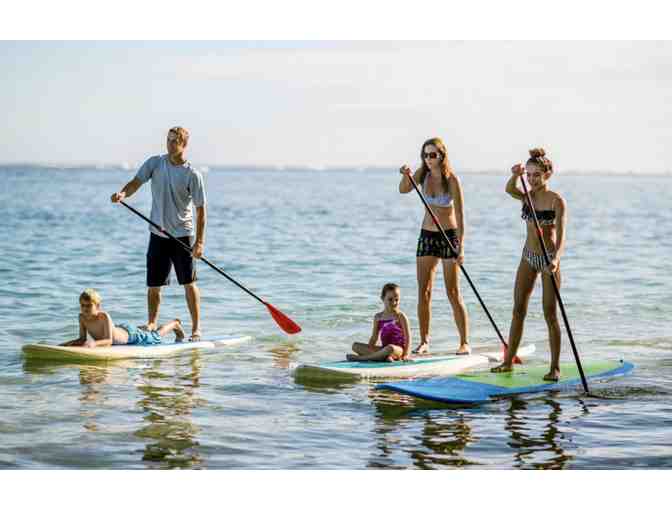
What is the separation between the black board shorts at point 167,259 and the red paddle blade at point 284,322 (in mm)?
937

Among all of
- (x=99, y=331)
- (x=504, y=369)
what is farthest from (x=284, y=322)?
(x=504, y=369)

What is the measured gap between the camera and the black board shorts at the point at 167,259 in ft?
30.1

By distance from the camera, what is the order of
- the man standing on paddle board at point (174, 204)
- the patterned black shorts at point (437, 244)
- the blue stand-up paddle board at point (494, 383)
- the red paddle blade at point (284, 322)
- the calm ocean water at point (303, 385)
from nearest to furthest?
the calm ocean water at point (303, 385) < the blue stand-up paddle board at point (494, 383) < the patterned black shorts at point (437, 244) < the man standing on paddle board at point (174, 204) < the red paddle blade at point (284, 322)

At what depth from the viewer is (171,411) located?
23.8ft

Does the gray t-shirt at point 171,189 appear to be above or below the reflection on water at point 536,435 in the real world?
above

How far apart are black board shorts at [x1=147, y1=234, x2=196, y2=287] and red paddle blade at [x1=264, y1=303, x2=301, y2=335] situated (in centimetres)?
94

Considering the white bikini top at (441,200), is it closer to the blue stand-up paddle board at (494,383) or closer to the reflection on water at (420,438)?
the blue stand-up paddle board at (494,383)

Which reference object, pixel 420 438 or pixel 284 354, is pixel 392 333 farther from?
pixel 420 438

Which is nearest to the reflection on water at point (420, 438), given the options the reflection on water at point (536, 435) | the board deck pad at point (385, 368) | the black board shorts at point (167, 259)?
the reflection on water at point (536, 435)

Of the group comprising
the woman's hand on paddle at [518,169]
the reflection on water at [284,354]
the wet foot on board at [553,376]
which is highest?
the woman's hand on paddle at [518,169]

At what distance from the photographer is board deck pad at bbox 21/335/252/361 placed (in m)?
8.68

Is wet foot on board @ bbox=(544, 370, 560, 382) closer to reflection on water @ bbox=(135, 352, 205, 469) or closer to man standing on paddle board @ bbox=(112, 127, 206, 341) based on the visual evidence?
reflection on water @ bbox=(135, 352, 205, 469)

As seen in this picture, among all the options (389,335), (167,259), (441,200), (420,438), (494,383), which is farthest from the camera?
(167,259)

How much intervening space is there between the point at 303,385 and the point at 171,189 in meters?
2.05
